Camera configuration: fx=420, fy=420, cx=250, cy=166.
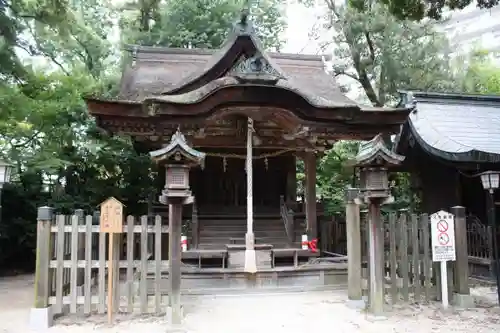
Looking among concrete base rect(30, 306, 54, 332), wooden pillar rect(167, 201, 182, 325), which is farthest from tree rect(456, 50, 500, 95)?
concrete base rect(30, 306, 54, 332)

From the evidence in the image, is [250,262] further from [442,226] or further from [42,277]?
[42,277]

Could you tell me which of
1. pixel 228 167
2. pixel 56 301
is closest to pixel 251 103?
pixel 228 167

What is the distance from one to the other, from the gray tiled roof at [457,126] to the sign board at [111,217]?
765 centimetres

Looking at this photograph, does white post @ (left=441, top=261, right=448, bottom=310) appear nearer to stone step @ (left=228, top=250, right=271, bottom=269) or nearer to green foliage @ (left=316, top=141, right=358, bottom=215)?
stone step @ (left=228, top=250, right=271, bottom=269)

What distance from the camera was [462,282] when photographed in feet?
22.9

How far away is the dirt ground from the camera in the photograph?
5789 millimetres

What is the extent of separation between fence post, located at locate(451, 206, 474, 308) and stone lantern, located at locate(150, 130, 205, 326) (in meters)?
4.46

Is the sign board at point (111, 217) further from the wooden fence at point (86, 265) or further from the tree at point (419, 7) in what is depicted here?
the tree at point (419, 7)

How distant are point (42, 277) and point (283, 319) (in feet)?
11.6

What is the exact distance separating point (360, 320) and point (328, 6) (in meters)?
15.7

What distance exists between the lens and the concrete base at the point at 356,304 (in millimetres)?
6957

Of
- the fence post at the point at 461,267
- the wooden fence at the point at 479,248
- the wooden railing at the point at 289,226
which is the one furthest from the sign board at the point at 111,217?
the wooden fence at the point at 479,248

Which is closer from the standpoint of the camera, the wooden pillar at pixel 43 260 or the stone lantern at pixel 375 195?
the wooden pillar at pixel 43 260

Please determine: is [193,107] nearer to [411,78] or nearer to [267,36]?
[411,78]
